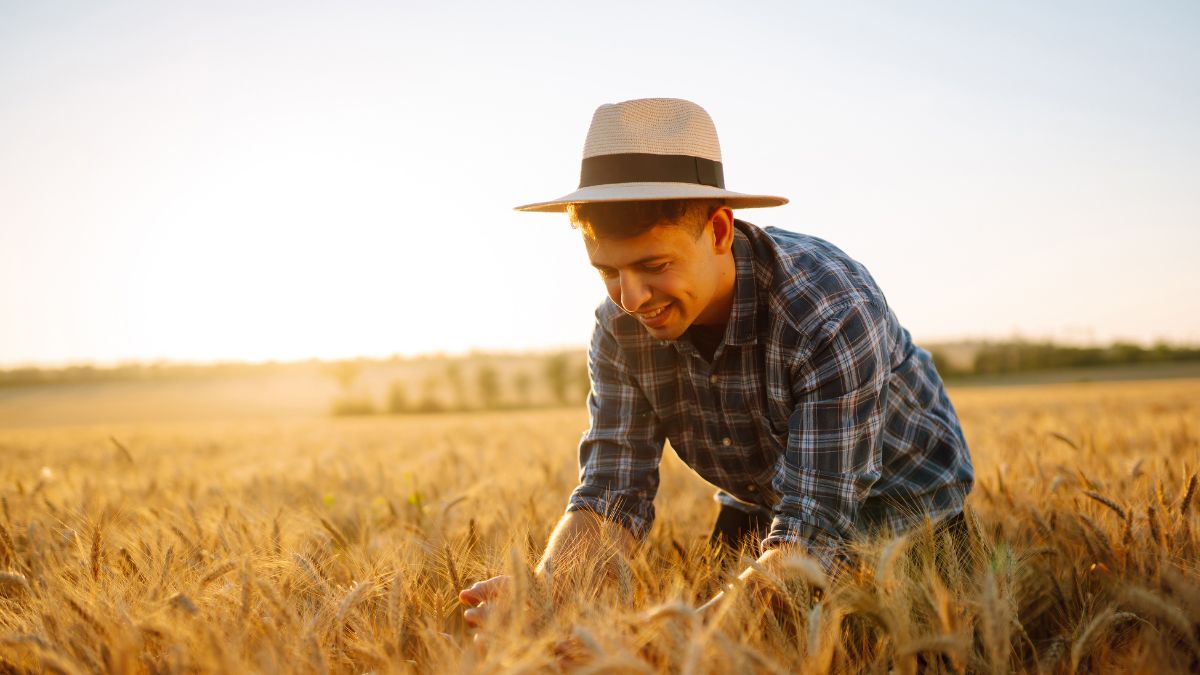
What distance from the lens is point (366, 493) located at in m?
3.45

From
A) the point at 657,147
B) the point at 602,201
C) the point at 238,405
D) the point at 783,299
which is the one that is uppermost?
the point at 657,147

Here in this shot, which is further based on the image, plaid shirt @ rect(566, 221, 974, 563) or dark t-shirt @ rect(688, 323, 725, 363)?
dark t-shirt @ rect(688, 323, 725, 363)

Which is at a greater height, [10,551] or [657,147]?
[657,147]

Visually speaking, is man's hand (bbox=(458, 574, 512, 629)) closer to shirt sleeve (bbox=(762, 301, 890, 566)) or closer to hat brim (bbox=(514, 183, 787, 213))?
shirt sleeve (bbox=(762, 301, 890, 566))

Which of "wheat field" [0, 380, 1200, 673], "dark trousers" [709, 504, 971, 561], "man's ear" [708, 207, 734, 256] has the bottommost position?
"dark trousers" [709, 504, 971, 561]

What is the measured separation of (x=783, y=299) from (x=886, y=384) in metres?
0.40

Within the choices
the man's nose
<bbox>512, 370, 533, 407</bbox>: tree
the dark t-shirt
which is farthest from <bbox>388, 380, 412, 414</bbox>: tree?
the man's nose

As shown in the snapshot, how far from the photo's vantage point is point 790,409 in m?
2.07

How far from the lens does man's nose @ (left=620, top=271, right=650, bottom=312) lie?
5.85ft

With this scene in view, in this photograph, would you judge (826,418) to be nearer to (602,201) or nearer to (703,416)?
(703,416)

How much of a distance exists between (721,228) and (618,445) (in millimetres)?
776

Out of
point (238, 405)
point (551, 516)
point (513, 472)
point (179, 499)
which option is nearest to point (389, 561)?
point (551, 516)

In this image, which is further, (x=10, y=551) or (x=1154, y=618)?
(x=10, y=551)

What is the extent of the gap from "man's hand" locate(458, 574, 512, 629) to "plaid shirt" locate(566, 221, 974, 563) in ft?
2.07
